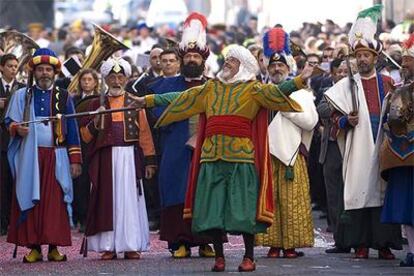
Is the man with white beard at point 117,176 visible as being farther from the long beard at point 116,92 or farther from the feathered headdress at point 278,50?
the feathered headdress at point 278,50

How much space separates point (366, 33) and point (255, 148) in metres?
1.71

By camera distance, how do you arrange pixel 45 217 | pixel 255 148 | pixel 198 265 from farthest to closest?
pixel 45 217
pixel 198 265
pixel 255 148

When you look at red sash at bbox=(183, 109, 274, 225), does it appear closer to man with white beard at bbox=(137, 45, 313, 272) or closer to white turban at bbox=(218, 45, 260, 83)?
man with white beard at bbox=(137, 45, 313, 272)

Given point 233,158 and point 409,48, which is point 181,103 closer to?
point 233,158

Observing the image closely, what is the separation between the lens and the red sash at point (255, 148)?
51.8ft

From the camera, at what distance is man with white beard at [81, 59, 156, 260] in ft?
56.8

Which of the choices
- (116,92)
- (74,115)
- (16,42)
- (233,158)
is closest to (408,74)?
(233,158)

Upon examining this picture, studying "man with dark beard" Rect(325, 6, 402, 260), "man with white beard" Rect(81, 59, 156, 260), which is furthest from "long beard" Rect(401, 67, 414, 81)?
"man with white beard" Rect(81, 59, 156, 260)

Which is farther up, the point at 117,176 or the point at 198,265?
the point at 117,176

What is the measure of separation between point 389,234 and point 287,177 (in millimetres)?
1004

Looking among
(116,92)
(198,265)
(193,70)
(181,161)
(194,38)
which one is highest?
(194,38)

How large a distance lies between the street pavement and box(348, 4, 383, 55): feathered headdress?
5.96 feet

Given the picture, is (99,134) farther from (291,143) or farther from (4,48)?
(4,48)

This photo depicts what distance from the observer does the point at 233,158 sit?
15.8m
